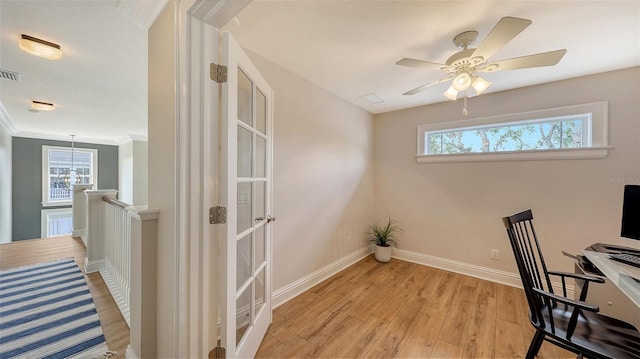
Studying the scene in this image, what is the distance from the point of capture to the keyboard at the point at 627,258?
4.14ft

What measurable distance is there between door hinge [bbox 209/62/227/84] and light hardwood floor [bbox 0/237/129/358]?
197 cm

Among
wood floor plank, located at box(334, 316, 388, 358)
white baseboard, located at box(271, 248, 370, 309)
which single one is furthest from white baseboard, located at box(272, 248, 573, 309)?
wood floor plank, located at box(334, 316, 388, 358)

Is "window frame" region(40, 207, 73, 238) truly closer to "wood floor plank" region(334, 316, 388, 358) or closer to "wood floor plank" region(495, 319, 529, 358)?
"wood floor plank" region(334, 316, 388, 358)

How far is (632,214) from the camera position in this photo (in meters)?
1.55

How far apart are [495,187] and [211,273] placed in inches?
127

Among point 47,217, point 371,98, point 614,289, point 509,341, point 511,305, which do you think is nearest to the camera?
point 614,289

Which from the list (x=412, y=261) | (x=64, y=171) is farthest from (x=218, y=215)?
(x=64, y=171)

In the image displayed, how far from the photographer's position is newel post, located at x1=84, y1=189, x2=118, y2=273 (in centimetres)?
285

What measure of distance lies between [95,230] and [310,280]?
9.28 ft

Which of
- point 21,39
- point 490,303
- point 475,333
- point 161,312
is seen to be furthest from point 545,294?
point 21,39

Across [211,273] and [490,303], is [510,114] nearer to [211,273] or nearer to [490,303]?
[490,303]

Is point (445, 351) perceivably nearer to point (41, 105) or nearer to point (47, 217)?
point (41, 105)

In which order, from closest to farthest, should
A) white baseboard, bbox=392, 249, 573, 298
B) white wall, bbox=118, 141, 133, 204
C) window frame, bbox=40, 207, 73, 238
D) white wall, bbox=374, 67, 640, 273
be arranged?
white wall, bbox=374, 67, 640, 273, white baseboard, bbox=392, 249, 573, 298, window frame, bbox=40, 207, 73, 238, white wall, bbox=118, 141, 133, 204

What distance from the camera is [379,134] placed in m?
3.80
